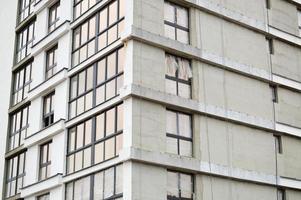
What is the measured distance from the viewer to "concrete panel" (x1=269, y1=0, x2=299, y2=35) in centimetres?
3034

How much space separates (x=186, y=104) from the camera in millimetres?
25312

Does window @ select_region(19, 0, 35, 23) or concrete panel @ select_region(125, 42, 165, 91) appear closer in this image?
concrete panel @ select_region(125, 42, 165, 91)

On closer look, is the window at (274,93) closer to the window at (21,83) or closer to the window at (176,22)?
the window at (176,22)

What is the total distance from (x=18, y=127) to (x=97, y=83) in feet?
28.7

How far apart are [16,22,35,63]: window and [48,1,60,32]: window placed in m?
2.44

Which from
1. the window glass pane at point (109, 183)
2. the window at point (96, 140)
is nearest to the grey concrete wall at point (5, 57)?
the window at point (96, 140)

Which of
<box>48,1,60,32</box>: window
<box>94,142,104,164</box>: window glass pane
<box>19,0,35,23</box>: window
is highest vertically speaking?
<box>19,0,35,23</box>: window

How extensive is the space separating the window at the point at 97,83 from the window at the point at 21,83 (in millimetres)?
5803

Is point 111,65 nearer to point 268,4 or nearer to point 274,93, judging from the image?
point 274,93

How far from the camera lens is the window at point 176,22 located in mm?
26375

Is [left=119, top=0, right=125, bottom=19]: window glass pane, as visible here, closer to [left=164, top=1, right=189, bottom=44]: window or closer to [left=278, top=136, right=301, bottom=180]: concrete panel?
[left=164, top=1, right=189, bottom=44]: window

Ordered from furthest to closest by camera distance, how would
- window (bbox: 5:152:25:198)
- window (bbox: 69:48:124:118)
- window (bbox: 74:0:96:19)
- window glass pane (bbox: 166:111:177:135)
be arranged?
window (bbox: 5:152:25:198) < window (bbox: 74:0:96:19) < window (bbox: 69:48:124:118) < window glass pane (bbox: 166:111:177:135)

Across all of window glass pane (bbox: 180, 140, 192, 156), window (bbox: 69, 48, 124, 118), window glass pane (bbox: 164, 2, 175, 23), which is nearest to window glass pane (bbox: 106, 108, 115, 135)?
window (bbox: 69, 48, 124, 118)

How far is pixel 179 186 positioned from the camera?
24391mm
